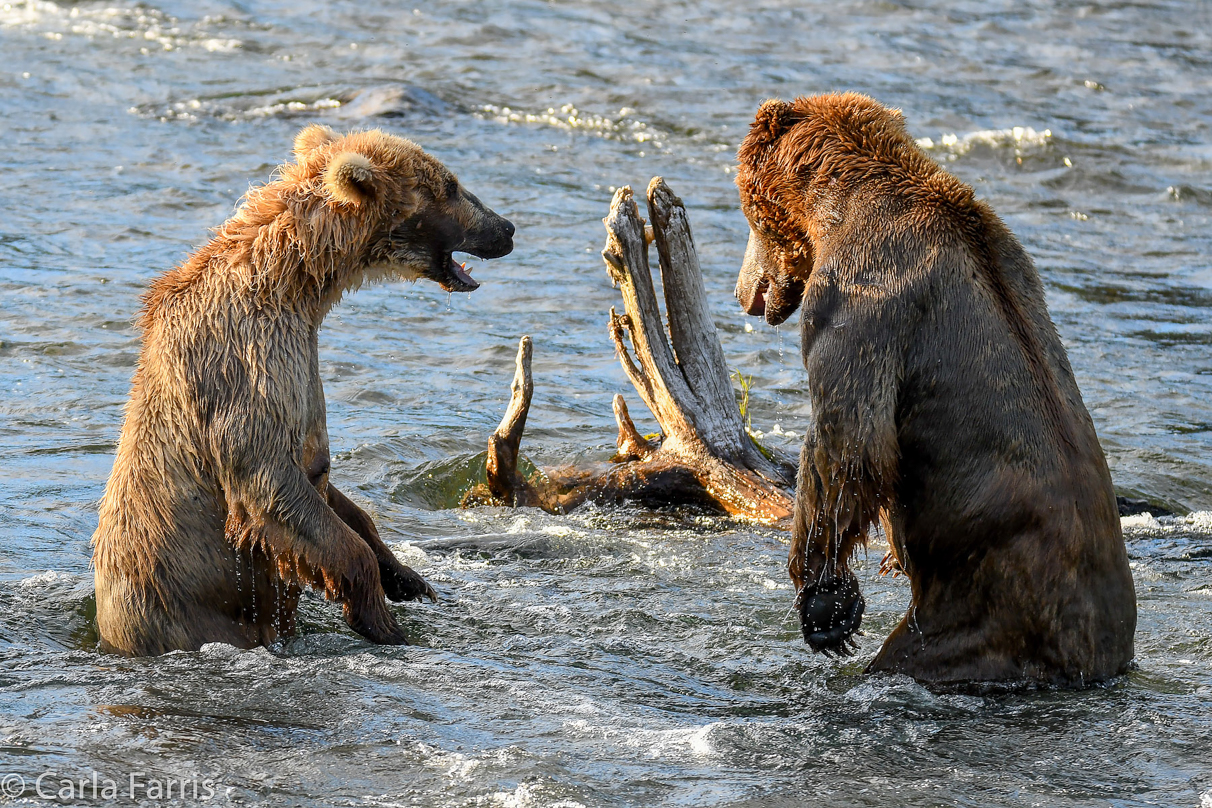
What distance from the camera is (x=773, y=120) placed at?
5930mm

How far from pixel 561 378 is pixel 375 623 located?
5.08 metres

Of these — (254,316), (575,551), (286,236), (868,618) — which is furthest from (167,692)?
(868,618)

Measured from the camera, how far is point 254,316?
6.00 meters

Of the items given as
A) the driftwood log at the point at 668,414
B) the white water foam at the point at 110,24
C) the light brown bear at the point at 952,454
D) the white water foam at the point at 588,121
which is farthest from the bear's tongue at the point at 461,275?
the white water foam at the point at 110,24

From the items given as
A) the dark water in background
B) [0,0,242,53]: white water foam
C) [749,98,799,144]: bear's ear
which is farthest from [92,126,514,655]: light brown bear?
[0,0,242,53]: white water foam

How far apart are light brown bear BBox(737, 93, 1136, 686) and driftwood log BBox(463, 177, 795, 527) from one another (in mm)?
2795

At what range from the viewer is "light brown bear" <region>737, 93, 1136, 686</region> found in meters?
5.25

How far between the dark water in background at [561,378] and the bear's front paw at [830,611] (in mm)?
A: 242

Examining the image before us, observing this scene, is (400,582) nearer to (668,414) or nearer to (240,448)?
(240,448)

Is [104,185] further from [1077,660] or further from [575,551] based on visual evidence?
[1077,660]

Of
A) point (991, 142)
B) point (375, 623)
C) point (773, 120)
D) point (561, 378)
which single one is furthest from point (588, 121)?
point (375, 623)

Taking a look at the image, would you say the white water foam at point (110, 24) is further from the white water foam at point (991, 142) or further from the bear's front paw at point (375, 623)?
the bear's front paw at point (375, 623)

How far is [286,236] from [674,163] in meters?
10.6

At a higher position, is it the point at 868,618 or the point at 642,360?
the point at 642,360
